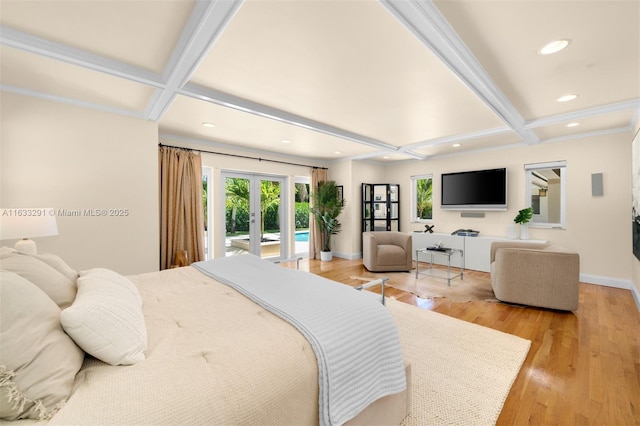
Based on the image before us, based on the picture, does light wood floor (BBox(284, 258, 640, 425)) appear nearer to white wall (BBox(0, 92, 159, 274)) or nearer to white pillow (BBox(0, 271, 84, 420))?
white pillow (BBox(0, 271, 84, 420))

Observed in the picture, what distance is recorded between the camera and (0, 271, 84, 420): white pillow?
0.78m

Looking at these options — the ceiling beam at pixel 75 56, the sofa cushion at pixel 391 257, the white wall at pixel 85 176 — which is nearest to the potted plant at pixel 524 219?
the sofa cushion at pixel 391 257

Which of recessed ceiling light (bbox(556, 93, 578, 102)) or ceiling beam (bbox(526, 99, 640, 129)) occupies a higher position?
recessed ceiling light (bbox(556, 93, 578, 102))

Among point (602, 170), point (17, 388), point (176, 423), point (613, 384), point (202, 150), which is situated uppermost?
point (202, 150)

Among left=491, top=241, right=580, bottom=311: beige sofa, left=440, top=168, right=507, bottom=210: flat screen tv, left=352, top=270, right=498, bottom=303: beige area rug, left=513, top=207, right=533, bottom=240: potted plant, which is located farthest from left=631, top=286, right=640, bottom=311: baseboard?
left=440, top=168, right=507, bottom=210: flat screen tv

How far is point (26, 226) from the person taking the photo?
2225 millimetres

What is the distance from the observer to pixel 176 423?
2.65 feet

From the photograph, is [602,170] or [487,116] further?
[602,170]

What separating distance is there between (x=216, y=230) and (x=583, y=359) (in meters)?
5.07

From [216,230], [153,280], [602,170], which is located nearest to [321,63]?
[153,280]

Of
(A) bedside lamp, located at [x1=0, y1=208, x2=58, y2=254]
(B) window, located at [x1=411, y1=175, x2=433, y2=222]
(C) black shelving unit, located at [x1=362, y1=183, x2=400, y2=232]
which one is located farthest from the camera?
(C) black shelving unit, located at [x1=362, y1=183, x2=400, y2=232]

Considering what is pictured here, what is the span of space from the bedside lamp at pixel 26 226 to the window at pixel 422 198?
21.1 feet

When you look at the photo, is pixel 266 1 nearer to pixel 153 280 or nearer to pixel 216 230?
pixel 153 280

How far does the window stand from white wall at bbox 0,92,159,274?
5545 millimetres
